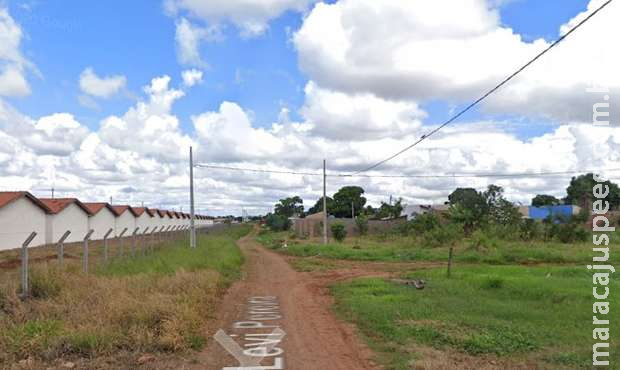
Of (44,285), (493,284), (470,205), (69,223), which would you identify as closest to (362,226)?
(470,205)

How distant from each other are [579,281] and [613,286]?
1.52 metres

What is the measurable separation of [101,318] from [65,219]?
4068 centimetres

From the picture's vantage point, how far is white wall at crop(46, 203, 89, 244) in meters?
43.8

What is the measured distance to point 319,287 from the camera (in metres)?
17.4

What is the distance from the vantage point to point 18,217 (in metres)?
37.5

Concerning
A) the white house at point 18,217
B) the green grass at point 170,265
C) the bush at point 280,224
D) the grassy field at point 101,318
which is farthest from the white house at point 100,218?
the grassy field at point 101,318

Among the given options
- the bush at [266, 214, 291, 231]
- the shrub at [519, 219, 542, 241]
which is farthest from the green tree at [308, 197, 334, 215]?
the shrub at [519, 219, 542, 241]

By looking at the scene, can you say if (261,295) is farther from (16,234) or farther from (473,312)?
(16,234)

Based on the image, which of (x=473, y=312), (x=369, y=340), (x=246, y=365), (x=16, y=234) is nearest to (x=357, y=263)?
(x=473, y=312)

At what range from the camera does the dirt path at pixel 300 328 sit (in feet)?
25.1

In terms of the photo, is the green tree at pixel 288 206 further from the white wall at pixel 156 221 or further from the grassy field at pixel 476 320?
the grassy field at pixel 476 320

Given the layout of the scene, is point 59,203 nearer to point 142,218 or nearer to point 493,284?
point 142,218

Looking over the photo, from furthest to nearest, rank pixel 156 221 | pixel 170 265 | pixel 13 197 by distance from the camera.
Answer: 1. pixel 156 221
2. pixel 13 197
3. pixel 170 265

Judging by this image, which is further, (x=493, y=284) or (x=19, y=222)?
(x=19, y=222)
